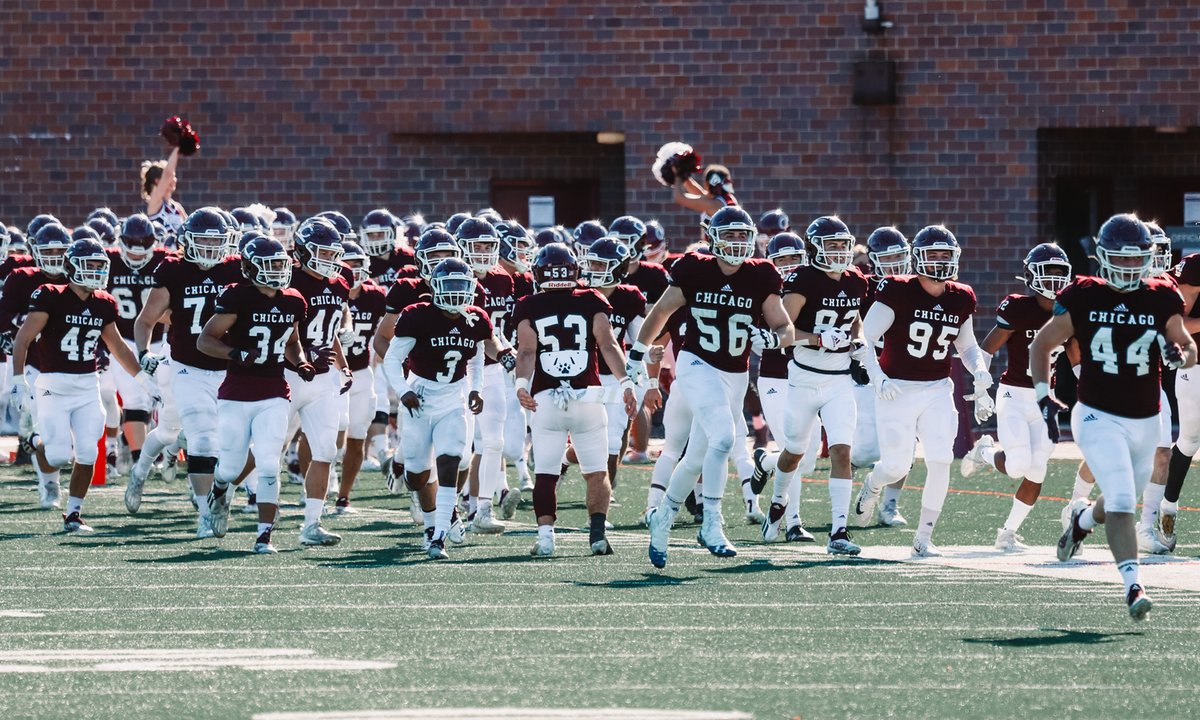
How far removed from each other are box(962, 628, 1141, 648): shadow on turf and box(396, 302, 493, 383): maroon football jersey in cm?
374

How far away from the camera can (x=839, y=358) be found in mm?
11789

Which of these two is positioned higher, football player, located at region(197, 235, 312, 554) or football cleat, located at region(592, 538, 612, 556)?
football player, located at region(197, 235, 312, 554)

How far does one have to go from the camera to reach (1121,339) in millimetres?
9102

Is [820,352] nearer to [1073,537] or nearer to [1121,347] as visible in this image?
[1073,537]

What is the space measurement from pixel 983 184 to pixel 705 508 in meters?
10.7

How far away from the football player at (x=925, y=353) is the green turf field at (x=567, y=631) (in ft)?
1.97

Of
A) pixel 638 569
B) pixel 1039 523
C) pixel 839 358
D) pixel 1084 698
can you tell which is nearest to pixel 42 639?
pixel 638 569

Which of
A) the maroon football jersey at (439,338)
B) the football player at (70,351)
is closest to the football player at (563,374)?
the maroon football jersey at (439,338)

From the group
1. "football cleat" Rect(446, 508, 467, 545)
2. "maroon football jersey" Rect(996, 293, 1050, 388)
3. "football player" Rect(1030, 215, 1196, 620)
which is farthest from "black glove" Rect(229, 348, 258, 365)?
"football player" Rect(1030, 215, 1196, 620)

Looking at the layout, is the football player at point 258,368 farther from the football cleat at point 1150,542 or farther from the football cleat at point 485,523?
the football cleat at point 1150,542

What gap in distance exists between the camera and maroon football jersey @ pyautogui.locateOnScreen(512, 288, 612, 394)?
1115cm

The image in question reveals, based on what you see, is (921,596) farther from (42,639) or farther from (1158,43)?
(1158,43)

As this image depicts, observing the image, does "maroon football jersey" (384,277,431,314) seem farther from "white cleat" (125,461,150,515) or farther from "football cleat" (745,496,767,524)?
"football cleat" (745,496,767,524)

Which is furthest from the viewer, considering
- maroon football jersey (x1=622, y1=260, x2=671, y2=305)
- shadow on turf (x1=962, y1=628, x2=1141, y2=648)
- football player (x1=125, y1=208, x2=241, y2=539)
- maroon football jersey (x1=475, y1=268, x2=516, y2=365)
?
maroon football jersey (x1=622, y1=260, x2=671, y2=305)
